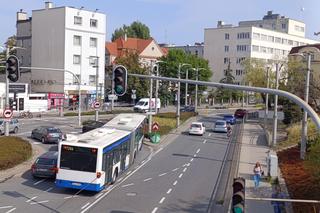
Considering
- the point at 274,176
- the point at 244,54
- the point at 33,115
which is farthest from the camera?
the point at 244,54

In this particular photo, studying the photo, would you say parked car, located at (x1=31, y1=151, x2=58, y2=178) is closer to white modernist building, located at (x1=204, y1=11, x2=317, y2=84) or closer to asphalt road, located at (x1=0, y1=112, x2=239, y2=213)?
asphalt road, located at (x1=0, y1=112, x2=239, y2=213)

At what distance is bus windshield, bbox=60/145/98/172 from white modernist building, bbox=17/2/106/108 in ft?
195

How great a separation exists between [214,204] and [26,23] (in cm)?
7682

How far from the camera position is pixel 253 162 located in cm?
3650

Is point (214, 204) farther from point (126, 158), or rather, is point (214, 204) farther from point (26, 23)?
point (26, 23)

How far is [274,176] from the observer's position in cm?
2919

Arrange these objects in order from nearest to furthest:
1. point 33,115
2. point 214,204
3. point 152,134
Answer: point 214,204
point 152,134
point 33,115

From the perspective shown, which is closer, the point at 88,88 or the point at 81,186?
the point at 81,186

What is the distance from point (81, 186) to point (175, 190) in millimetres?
4823

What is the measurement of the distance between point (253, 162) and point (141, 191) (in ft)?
44.6

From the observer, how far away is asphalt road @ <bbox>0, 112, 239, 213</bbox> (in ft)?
70.3

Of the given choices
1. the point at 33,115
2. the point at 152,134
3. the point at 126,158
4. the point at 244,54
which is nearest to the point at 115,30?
the point at 244,54

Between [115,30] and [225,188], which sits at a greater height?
[115,30]

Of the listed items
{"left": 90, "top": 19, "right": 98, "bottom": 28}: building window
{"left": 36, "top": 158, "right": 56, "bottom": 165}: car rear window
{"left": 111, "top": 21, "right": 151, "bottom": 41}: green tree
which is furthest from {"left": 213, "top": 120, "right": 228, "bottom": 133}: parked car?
{"left": 111, "top": 21, "right": 151, "bottom": 41}: green tree
